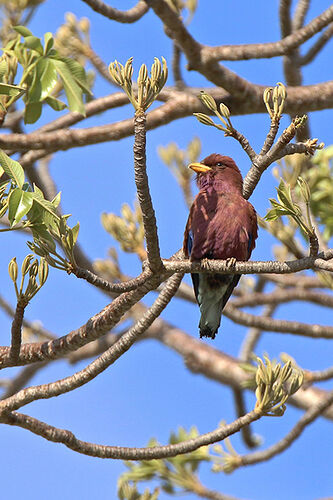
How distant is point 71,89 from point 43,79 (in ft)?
0.45

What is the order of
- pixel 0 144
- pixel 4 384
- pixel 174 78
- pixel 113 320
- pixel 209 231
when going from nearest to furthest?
pixel 113 320
pixel 209 231
pixel 0 144
pixel 174 78
pixel 4 384

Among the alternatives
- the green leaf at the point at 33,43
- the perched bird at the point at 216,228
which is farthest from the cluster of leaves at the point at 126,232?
the green leaf at the point at 33,43

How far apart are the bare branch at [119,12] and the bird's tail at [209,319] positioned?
2266 mm

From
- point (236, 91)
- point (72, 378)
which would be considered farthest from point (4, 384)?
point (72, 378)

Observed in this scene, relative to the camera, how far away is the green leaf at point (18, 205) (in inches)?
97.0

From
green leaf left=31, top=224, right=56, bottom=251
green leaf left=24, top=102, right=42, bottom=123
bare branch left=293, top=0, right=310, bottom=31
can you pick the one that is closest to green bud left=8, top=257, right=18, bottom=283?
green leaf left=31, top=224, right=56, bottom=251

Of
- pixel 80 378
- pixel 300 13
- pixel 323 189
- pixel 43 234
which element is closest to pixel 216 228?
pixel 323 189

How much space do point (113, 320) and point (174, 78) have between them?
3.37 m

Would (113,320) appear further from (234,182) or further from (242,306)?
(242,306)

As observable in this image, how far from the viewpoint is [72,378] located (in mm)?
3398

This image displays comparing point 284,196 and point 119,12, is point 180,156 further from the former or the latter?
point 284,196

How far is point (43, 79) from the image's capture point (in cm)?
256

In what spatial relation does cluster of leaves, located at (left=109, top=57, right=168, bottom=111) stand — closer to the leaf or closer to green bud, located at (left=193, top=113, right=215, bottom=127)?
the leaf

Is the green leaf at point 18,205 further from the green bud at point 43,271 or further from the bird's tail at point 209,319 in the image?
the bird's tail at point 209,319
